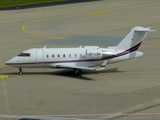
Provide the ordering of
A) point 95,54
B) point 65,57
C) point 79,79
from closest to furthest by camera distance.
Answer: point 79,79 < point 95,54 < point 65,57

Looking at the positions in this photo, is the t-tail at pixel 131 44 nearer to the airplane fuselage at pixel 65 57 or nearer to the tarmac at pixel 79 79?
the airplane fuselage at pixel 65 57

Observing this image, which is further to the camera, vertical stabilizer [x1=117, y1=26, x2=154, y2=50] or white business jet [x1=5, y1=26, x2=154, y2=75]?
vertical stabilizer [x1=117, y1=26, x2=154, y2=50]

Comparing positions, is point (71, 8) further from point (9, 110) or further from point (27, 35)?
point (9, 110)

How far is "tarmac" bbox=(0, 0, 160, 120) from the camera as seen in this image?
33.9 meters

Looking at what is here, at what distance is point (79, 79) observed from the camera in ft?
147

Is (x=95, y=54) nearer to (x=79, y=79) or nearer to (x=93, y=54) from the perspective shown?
(x=93, y=54)

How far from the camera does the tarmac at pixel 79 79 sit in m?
33.9

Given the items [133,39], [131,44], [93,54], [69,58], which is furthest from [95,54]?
[133,39]

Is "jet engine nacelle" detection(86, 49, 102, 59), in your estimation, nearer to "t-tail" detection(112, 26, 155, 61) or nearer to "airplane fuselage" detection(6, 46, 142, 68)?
"airplane fuselage" detection(6, 46, 142, 68)

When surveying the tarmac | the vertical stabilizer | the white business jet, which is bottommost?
the tarmac

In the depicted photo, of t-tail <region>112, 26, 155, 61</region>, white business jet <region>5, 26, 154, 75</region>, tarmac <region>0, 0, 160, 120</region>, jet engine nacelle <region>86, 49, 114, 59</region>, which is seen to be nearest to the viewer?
tarmac <region>0, 0, 160, 120</region>

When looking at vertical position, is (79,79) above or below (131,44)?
below

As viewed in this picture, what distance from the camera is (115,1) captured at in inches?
4158

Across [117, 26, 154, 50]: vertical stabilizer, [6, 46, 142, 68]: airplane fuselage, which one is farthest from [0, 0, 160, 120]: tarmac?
[117, 26, 154, 50]: vertical stabilizer
